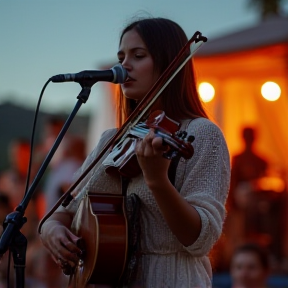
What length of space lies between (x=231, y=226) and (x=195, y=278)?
553 cm

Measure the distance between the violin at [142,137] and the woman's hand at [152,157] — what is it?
0.6 inches

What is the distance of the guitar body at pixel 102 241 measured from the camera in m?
2.61

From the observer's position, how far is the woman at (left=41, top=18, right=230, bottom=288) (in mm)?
2465

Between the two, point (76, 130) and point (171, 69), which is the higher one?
point (76, 130)

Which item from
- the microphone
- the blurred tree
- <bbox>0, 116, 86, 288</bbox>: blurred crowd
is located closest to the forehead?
the microphone

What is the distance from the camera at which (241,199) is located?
8.01m

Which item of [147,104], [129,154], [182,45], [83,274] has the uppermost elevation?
[182,45]

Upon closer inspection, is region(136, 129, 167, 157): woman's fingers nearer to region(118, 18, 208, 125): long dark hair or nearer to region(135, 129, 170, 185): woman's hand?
region(135, 129, 170, 185): woman's hand

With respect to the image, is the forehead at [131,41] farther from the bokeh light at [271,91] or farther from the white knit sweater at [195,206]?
the bokeh light at [271,91]

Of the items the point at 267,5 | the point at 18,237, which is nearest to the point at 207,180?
the point at 18,237

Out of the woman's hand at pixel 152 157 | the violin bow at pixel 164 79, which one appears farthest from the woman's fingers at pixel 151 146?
the violin bow at pixel 164 79

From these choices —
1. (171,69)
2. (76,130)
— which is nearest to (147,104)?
(171,69)

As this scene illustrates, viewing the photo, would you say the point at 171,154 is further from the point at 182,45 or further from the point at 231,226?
the point at 231,226

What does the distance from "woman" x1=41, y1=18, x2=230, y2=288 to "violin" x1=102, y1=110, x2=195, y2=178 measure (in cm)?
3
